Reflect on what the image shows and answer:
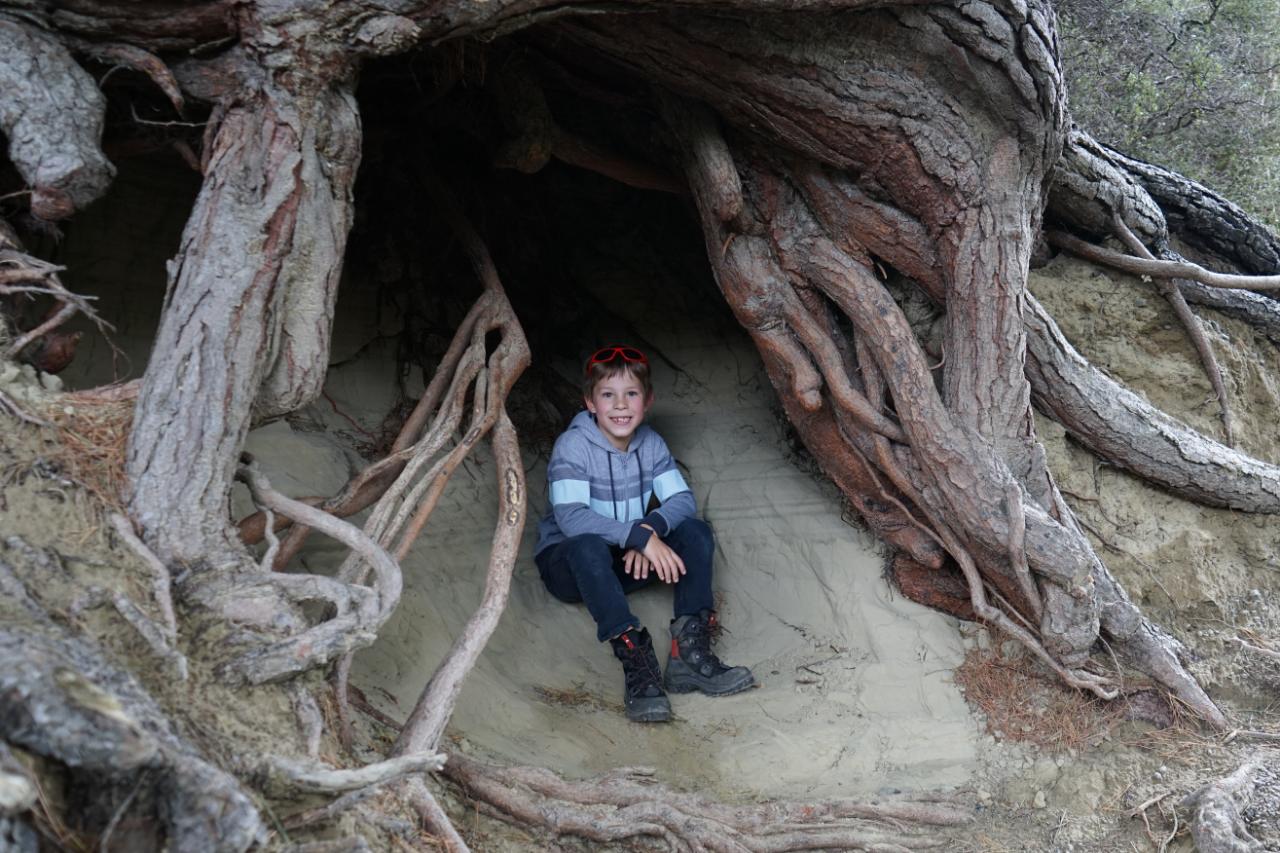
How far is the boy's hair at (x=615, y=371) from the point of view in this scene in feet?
11.5

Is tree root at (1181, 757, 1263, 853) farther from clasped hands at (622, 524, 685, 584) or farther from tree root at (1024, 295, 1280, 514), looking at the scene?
clasped hands at (622, 524, 685, 584)

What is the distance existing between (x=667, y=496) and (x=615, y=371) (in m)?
0.52

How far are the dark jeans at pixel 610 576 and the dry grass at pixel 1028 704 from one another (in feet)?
3.04

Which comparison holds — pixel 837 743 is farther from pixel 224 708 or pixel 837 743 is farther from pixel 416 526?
pixel 224 708

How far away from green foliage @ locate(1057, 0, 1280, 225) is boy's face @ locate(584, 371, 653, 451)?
330 centimetres

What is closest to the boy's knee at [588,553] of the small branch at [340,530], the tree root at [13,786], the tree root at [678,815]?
the tree root at [678,815]

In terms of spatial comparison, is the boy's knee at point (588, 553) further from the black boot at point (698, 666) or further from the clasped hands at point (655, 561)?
the black boot at point (698, 666)

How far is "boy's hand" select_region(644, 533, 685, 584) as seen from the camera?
3164 millimetres

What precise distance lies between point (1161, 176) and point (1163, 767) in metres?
2.59

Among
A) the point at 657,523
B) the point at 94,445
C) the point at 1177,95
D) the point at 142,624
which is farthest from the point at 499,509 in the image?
the point at 1177,95

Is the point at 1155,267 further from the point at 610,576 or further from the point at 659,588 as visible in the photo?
the point at 610,576

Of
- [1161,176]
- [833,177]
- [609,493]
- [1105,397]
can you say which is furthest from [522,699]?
[1161,176]

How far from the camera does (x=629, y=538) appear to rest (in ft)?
10.6

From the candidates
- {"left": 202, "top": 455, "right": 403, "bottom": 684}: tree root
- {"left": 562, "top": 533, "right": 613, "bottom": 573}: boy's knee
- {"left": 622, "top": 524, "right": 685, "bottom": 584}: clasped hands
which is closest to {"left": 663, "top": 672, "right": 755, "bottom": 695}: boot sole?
{"left": 622, "top": 524, "right": 685, "bottom": 584}: clasped hands
